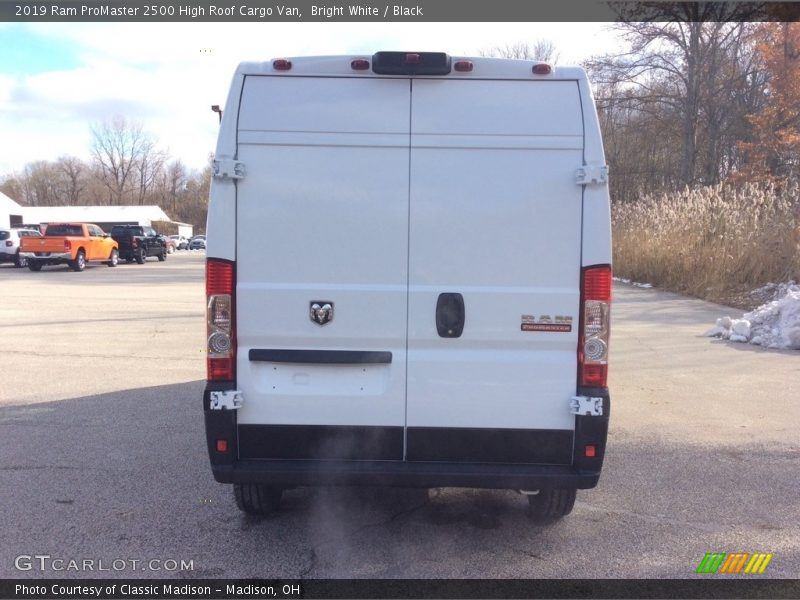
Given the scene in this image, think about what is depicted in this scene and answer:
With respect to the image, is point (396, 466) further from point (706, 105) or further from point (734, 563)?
point (706, 105)

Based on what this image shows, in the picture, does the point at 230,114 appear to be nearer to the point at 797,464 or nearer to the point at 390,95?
the point at 390,95

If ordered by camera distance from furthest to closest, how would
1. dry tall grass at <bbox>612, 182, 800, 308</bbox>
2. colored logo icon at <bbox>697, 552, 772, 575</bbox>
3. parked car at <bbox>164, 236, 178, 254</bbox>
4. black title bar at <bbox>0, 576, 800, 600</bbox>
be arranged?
1. parked car at <bbox>164, 236, 178, 254</bbox>
2. dry tall grass at <bbox>612, 182, 800, 308</bbox>
3. colored logo icon at <bbox>697, 552, 772, 575</bbox>
4. black title bar at <bbox>0, 576, 800, 600</bbox>

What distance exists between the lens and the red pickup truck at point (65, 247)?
89.2 ft

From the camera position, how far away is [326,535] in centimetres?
424

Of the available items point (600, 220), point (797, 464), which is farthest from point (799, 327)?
point (600, 220)

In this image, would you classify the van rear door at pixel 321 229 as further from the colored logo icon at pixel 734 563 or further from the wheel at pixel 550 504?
the colored logo icon at pixel 734 563

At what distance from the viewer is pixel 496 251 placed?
146 inches

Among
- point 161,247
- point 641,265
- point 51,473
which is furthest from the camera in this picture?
point 161,247

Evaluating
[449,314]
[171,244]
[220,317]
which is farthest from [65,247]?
[171,244]

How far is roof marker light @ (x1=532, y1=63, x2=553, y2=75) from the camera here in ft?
12.2

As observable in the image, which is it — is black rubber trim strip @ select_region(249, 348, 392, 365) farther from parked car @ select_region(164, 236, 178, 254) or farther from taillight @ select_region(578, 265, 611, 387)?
parked car @ select_region(164, 236, 178, 254)

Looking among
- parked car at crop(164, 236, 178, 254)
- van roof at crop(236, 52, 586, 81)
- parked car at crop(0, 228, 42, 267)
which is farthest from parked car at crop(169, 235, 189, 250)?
van roof at crop(236, 52, 586, 81)

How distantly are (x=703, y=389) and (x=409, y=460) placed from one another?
574cm

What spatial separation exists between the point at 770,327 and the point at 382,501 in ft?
29.6
